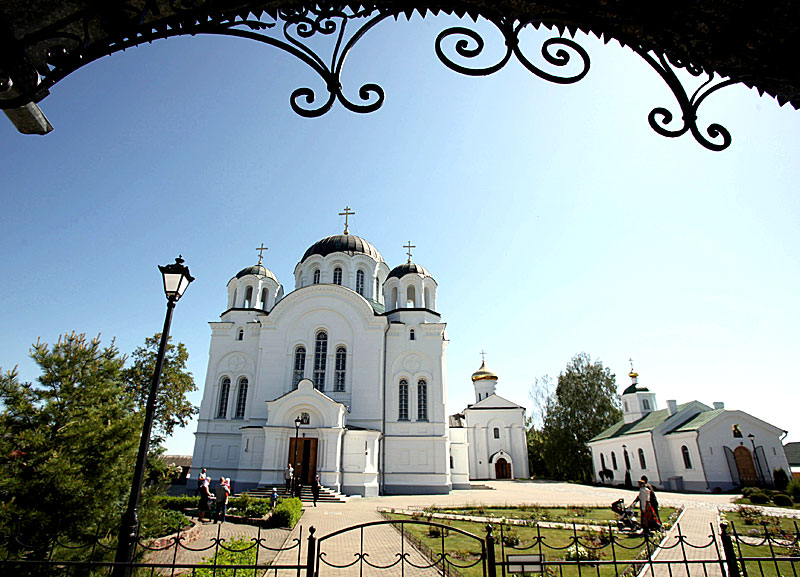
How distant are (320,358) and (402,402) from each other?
5499mm

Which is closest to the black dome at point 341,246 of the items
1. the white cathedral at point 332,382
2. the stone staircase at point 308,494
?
the white cathedral at point 332,382

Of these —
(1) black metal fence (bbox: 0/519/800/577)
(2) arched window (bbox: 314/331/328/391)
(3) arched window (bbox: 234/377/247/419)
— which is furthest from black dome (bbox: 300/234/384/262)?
(1) black metal fence (bbox: 0/519/800/577)

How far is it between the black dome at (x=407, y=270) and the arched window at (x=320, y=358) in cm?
643

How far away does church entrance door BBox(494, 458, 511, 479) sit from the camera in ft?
153

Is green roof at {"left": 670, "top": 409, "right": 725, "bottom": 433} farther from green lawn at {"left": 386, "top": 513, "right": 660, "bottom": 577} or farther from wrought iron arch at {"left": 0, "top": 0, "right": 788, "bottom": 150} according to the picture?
wrought iron arch at {"left": 0, "top": 0, "right": 788, "bottom": 150}

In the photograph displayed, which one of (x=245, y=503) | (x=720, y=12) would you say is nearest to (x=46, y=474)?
(x=720, y=12)

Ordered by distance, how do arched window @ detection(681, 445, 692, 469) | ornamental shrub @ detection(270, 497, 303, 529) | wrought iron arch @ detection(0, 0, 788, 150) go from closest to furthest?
wrought iron arch @ detection(0, 0, 788, 150), ornamental shrub @ detection(270, 497, 303, 529), arched window @ detection(681, 445, 692, 469)

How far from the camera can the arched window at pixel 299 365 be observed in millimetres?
26200

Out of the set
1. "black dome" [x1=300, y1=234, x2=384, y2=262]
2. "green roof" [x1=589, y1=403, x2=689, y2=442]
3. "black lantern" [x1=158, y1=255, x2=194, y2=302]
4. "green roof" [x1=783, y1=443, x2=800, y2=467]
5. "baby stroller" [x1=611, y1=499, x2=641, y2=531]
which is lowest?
"baby stroller" [x1=611, y1=499, x2=641, y2=531]

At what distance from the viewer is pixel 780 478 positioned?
86.1 ft

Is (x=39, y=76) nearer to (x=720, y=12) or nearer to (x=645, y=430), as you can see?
(x=720, y=12)

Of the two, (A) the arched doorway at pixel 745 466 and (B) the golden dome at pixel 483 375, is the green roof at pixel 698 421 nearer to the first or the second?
(A) the arched doorway at pixel 745 466

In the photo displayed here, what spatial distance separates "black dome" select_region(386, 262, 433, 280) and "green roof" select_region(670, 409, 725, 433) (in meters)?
20.2

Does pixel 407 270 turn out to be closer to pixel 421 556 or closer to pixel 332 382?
pixel 332 382
